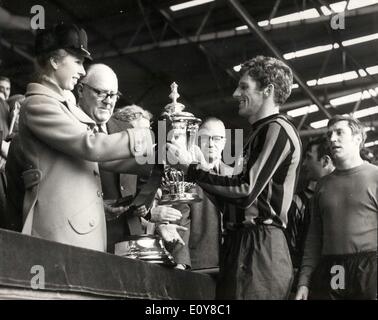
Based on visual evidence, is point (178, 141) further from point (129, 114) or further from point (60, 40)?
point (129, 114)

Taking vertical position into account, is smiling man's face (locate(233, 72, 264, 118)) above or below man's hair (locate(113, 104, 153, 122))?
below

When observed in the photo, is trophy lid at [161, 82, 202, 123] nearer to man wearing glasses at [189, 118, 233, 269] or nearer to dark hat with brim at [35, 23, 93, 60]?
dark hat with brim at [35, 23, 93, 60]

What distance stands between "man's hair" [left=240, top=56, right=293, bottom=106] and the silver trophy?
→ 0.79 ft

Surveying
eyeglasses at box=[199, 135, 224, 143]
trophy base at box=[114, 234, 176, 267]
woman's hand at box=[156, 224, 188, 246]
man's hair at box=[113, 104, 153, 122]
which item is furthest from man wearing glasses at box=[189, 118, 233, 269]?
trophy base at box=[114, 234, 176, 267]

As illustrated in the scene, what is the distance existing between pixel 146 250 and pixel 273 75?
2.24ft

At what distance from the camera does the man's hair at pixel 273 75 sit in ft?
7.39

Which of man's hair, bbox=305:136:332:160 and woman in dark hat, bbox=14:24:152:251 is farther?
man's hair, bbox=305:136:332:160

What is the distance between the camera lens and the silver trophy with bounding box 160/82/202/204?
2.11 m

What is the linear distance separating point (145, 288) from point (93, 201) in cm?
31

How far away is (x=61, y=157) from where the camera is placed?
2057 millimetres

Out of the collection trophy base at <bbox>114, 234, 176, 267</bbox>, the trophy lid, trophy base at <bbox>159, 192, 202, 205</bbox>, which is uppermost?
the trophy lid

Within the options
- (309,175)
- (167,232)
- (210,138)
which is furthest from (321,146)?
(167,232)

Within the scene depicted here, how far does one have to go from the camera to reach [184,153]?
2127 mm

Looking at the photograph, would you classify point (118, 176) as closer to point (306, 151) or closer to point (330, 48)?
point (306, 151)
